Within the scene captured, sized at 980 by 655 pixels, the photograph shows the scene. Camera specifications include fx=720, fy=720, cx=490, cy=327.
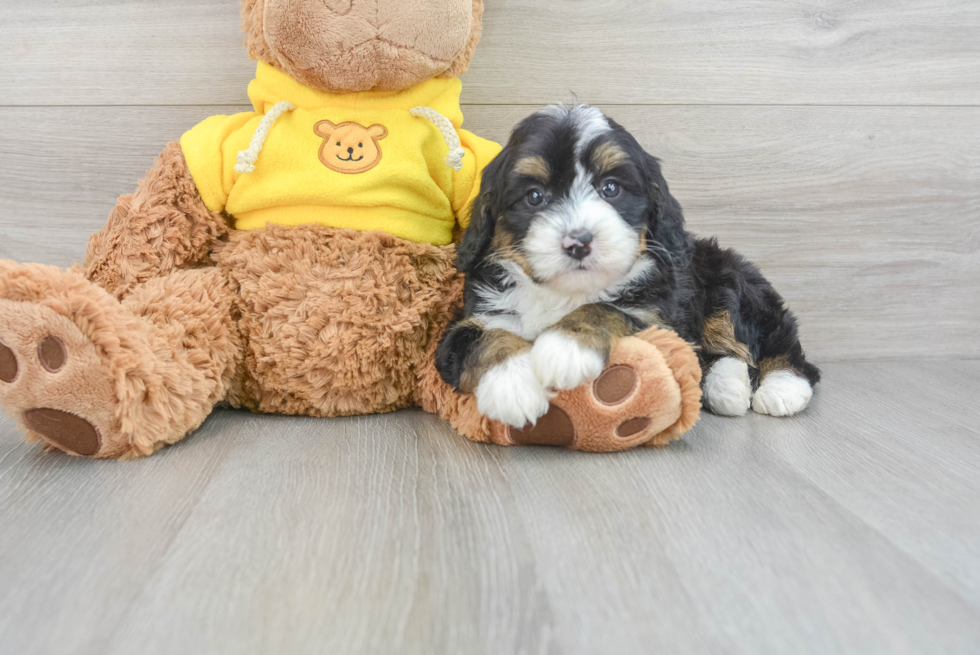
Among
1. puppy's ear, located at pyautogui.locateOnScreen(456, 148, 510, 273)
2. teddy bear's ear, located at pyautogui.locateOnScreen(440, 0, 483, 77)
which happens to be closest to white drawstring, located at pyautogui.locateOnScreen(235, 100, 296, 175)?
teddy bear's ear, located at pyautogui.locateOnScreen(440, 0, 483, 77)

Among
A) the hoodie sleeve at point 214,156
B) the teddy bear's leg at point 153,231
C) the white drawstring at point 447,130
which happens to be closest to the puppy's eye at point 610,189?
the white drawstring at point 447,130

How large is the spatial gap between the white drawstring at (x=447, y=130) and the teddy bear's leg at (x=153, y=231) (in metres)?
0.64

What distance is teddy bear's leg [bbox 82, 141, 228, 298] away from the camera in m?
1.89

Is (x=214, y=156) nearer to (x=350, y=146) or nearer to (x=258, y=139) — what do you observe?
(x=258, y=139)

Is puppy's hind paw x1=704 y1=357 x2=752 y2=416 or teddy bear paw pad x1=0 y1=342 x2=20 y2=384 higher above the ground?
teddy bear paw pad x1=0 y1=342 x2=20 y2=384

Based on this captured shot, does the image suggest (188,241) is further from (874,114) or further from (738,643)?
(874,114)

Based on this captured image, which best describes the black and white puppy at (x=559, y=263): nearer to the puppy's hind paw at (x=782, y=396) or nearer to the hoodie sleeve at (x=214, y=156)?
the puppy's hind paw at (x=782, y=396)

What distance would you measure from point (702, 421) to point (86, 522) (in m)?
1.50

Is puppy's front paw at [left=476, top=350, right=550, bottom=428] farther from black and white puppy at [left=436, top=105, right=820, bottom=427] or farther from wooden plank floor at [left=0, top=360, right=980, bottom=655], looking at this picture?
wooden plank floor at [left=0, top=360, right=980, bottom=655]

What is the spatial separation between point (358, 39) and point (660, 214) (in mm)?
849

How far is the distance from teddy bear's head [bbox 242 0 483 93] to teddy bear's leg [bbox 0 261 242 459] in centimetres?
68

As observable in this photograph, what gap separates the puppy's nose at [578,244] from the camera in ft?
4.95

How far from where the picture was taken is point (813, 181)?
103 inches

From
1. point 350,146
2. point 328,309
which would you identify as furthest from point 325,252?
point 350,146
